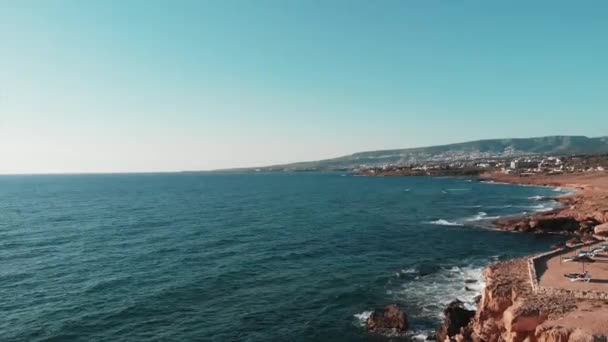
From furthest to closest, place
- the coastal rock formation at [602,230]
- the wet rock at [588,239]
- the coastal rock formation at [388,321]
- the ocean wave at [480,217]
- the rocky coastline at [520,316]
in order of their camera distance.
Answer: the ocean wave at [480,217], the coastal rock formation at [602,230], the wet rock at [588,239], the coastal rock formation at [388,321], the rocky coastline at [520,316]

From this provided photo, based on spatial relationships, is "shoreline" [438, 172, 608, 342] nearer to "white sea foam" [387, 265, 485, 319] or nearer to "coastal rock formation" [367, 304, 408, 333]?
"coastal rock formation" [367, 304, 408, 333]

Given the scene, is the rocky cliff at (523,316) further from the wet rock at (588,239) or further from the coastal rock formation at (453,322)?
the wet rock at (588,239)

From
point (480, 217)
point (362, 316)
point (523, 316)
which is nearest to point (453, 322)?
point (523, 316)

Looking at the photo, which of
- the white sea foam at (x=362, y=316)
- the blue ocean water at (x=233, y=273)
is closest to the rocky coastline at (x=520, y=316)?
the blue ocean water at (x=233, y=273)

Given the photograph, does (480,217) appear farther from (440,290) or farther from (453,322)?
(453,322)

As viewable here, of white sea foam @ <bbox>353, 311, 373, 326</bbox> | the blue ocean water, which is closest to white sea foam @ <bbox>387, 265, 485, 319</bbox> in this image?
the blue ocean water

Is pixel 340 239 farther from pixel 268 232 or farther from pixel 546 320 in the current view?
pixel 546 320
